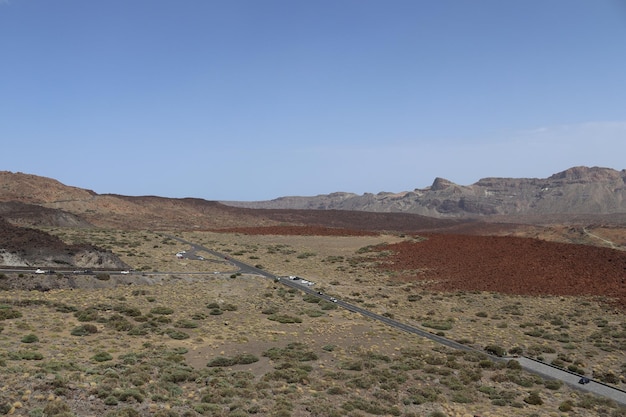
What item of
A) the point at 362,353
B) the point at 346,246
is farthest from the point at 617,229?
the point at 362,353

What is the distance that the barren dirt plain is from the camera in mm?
18156

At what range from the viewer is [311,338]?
29797 millimetres

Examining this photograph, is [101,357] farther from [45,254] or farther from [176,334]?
[45,254]

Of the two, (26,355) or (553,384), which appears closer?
(26,355)

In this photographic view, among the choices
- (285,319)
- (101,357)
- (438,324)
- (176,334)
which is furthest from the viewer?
(438,324)

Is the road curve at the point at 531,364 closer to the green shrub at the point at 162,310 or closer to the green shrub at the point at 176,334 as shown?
the green shrub at the point at 162,310

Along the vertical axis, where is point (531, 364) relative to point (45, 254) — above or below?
below

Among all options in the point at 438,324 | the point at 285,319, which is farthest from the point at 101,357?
the point at 438,324

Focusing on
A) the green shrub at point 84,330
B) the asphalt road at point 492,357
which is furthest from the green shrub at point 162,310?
the asphalt road at point 492,357

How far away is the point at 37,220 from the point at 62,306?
229 feet

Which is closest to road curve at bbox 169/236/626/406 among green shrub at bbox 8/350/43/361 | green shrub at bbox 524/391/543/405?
green shrub at bbox 524/391/543/405

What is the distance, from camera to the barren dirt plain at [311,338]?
1816cm

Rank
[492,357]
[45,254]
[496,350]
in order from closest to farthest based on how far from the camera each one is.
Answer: [492,357] < [496,350] < [45,254]

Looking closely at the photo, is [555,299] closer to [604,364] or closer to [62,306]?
Answer: [604,364]
